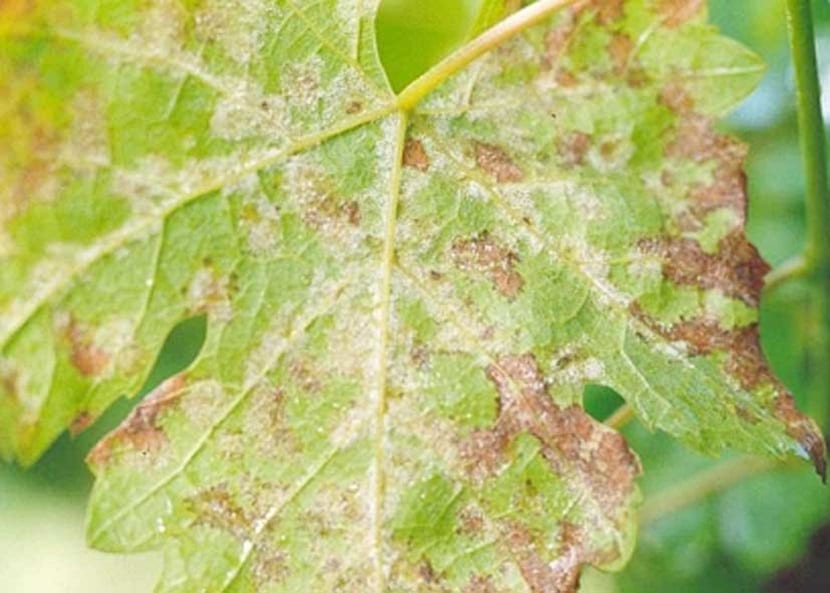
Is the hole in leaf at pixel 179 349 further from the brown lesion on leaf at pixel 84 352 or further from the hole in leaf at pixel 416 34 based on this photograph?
the brown lesion on leaf at pixel 84 352

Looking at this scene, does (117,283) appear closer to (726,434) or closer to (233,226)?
(233,226)

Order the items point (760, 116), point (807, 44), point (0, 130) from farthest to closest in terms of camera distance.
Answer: point (760, 116) < point (807, 44) < point (0, 130)

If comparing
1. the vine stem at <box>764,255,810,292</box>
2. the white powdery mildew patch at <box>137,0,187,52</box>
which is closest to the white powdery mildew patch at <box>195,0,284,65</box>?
the white powdery mildew patch at <box>137,0,187,52</box>

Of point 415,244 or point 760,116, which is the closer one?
point 415,244

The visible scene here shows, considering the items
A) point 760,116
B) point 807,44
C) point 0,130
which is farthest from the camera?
point 760,116

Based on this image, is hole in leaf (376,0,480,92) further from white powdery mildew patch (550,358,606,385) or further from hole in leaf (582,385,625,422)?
hole in leaf (582,385,625,422)

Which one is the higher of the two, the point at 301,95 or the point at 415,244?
the point at 301,95

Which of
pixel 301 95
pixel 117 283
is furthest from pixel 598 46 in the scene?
pixel 117 283

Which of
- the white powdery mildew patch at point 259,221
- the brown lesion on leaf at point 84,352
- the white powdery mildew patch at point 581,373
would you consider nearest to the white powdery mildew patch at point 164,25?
the white powdery mildew patch at point 259,221
